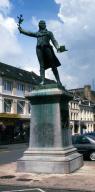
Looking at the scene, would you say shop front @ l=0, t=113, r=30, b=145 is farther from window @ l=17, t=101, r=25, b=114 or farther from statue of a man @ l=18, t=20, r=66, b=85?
statue of a man @ l=18, t=20, r=66, b=85

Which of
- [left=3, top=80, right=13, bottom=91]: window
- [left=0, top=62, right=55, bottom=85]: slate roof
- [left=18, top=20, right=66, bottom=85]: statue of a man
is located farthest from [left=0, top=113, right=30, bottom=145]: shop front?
[left=18, top=20, right=66, bottom=85]: statue of a man

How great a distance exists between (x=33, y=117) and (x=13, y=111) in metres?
48.7

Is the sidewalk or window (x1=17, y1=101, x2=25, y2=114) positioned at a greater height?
window (x1=17, y1=101, x2=25, y2=114)

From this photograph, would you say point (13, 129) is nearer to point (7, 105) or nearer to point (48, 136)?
point (7, 105)

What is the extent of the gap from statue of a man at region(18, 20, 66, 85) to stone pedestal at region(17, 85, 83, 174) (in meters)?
0.85

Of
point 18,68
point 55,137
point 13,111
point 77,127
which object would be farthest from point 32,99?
point 77,127

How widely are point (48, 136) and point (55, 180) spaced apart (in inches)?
94.9

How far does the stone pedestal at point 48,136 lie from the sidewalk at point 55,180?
17.2 inches

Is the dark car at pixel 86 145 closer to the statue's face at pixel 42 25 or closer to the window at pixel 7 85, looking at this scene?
the statue's face at pixel 42 25

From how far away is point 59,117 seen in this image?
49.2ft

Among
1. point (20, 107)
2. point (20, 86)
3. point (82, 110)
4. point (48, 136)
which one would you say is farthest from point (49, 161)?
point (82, 110)

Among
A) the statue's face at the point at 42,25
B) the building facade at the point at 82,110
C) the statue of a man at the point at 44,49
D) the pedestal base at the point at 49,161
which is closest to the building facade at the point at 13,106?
the building facade at the point at 82,110

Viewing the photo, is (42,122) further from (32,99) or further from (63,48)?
(63,48)

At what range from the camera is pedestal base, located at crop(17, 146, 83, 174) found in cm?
1428
